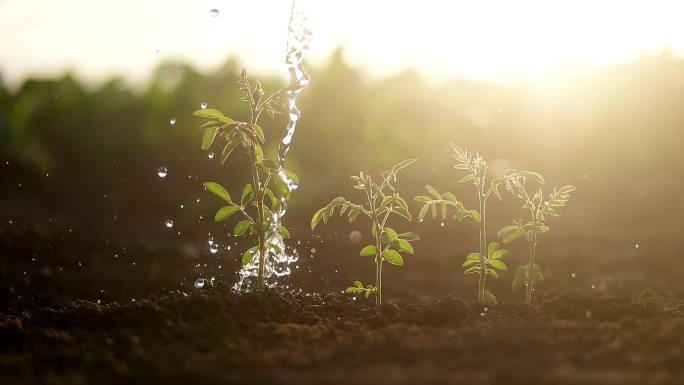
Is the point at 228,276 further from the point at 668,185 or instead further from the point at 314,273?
the point at 668,185

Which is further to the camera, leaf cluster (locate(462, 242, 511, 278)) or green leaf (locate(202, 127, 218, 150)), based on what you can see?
leaf cluster (locate(462, 242, 511, 278))

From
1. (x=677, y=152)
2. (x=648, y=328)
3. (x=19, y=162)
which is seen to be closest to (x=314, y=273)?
(x=648, y=328)

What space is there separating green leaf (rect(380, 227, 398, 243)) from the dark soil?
344mm

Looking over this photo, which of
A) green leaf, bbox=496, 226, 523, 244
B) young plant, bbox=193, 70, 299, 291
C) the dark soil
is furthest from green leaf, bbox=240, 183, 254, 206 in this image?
green leaf, bbox=496, 226, 523, 244

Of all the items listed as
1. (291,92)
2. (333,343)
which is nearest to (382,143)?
(291,92)

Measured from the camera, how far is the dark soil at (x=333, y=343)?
217cm

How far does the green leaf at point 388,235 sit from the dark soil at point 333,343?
0.34 m

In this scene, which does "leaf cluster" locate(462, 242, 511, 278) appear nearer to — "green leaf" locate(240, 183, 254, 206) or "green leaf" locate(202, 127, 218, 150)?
"green leaf" locate(240, 183, 254, 206)

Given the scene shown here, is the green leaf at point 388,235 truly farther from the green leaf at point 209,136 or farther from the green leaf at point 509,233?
the green leaf at point 209,136

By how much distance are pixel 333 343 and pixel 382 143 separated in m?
8.37

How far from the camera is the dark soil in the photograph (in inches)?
85.4

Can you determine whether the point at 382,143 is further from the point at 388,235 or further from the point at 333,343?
the point at 333,343

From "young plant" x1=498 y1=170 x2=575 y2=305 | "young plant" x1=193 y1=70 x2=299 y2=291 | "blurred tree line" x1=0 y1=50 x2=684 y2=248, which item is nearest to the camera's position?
"young plant" x1=193 y1=70 x2=299 y2=291

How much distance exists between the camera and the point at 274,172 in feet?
12.5
